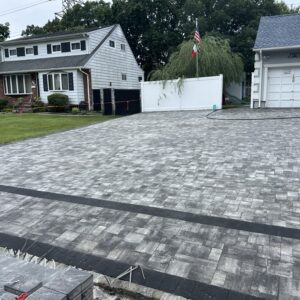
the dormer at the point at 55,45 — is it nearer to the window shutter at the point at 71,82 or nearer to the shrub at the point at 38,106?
the window shutter at the point at 71,82

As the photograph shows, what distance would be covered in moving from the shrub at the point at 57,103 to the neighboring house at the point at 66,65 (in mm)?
794

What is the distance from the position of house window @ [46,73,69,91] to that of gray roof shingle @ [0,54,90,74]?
1.97 feet

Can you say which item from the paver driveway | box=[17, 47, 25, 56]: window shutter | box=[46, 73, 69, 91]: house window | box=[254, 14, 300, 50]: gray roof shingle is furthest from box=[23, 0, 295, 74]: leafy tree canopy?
the paver driveway

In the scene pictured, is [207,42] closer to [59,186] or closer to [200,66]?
[200,66]

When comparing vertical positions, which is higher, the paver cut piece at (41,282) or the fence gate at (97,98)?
the fence gate at (97,98)

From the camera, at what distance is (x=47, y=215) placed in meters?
3.84

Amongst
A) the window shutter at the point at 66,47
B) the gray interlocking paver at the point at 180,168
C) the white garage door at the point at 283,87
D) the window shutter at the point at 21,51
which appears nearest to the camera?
the gray interlocking paver at the point at 180,168

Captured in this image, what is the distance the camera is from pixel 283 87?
48.1 feet

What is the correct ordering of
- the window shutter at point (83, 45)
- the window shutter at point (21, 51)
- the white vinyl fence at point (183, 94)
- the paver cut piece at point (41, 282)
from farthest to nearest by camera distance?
the window shutter at point (21, 51) → the window shutter at point (83, 45) → the white vinyl fence at point (183, 94) → the paver cut piece at point (41, 282)

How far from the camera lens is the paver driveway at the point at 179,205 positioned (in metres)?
2.76

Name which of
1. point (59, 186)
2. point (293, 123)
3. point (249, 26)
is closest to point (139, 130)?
point (293, 123)

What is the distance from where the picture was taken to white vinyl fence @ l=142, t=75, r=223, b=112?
1547 centimetres

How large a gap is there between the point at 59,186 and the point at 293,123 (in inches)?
310

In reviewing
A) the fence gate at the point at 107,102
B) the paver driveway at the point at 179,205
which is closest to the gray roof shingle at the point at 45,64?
the fence gate at the point at 107,102
